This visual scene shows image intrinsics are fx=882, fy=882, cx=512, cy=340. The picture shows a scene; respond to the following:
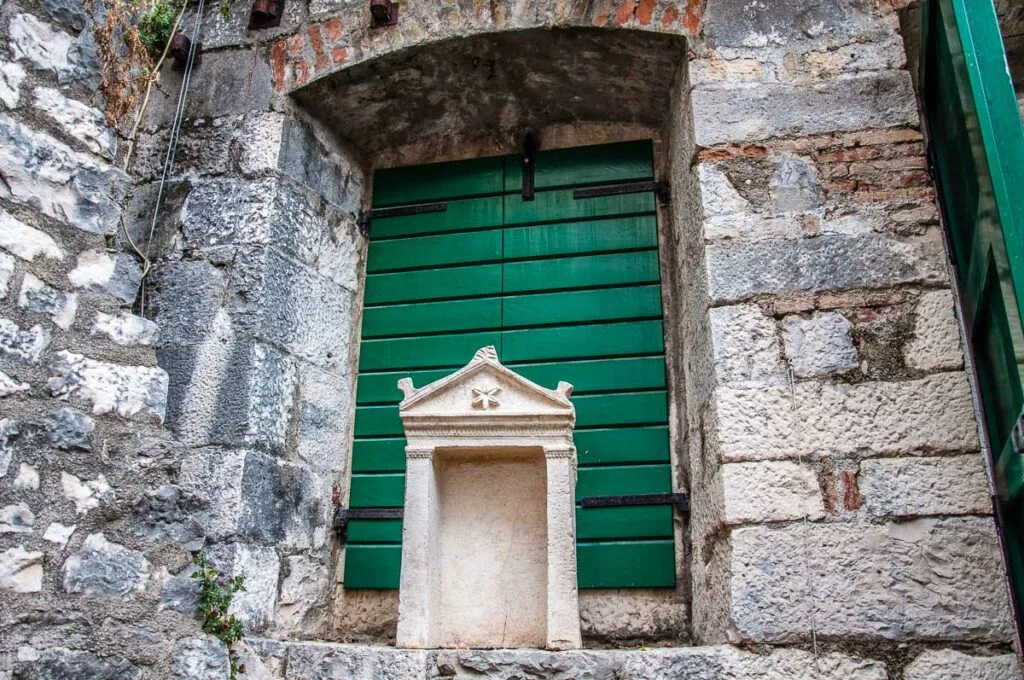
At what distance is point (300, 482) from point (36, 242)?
1238 mm

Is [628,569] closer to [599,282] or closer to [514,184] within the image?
[599,282]

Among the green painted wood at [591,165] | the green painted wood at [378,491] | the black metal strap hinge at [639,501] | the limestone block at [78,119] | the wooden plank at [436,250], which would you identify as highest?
the green painted wood at [591,165]

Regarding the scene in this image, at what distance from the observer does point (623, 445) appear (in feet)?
10.6

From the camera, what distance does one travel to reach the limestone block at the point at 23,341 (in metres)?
2.22

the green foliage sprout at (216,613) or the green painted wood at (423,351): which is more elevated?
the green painted wood at (423,351)

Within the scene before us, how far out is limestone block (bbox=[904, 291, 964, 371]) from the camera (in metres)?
2.58

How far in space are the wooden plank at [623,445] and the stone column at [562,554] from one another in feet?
1.75

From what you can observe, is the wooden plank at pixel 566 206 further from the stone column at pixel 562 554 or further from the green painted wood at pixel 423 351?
the stone column at pixel 562 554

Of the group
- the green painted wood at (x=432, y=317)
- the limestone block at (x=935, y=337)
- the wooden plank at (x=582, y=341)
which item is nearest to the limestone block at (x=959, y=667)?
the limestone block at (x=935, y=337)

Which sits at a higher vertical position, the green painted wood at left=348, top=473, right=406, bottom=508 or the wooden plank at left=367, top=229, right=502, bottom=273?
the wooden plank at left=367, top=229, right=502, bottom=273

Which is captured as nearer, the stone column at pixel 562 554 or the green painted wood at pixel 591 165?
the stone column at pixel 562 554

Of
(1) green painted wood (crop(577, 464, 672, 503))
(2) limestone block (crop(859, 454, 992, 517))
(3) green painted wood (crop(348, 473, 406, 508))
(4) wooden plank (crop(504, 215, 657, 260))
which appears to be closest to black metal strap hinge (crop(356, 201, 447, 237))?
(4) wooden plank (crop(504, 215, 657, 260))

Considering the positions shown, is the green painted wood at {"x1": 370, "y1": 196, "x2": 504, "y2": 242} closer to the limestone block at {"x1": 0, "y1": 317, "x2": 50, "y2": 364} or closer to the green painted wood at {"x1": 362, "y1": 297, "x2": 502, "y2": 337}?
the green painted wood at {"x1": 362, "y1": 297, "x2": 502, "y2": 337}

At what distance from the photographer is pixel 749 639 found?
2.39 m
